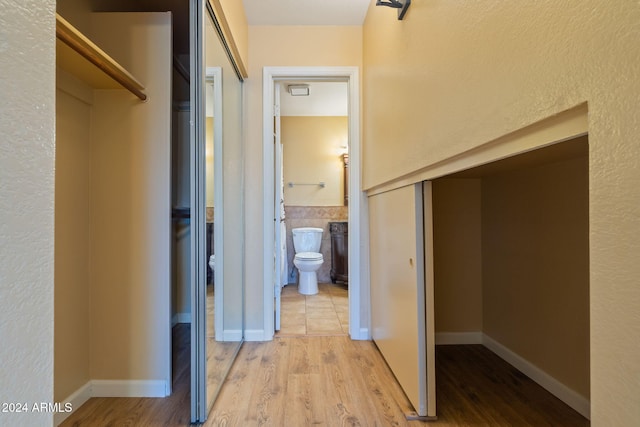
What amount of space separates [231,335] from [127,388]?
63cm

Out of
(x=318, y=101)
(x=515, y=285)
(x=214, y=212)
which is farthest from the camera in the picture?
(x=318, y=101)

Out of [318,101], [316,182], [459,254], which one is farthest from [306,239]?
[459,254]

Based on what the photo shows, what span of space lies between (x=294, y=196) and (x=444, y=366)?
289 centimetres

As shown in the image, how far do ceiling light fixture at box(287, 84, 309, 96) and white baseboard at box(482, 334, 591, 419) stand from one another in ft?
9.42

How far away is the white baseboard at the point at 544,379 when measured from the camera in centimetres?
140

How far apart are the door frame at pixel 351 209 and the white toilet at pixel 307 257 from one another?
1.14 meters

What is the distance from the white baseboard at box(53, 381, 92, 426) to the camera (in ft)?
Answer: 4.53

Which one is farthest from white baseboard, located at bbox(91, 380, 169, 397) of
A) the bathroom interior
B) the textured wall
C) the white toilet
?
the bathroom interior

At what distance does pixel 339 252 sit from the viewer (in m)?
3.89

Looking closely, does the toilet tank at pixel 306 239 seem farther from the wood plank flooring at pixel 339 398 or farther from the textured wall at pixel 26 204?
the textured wall at pixel 26 204

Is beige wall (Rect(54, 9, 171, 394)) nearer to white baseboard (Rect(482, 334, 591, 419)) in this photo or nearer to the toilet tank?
white baseboard (Rect(482, 334, 591, 419))

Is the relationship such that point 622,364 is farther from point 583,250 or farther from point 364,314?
point 364,314

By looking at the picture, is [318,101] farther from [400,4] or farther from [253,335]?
[253,335]

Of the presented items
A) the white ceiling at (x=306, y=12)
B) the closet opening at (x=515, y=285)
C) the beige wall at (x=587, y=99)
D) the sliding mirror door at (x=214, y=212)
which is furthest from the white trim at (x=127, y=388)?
the white ceiling at (x=306, y=12)
